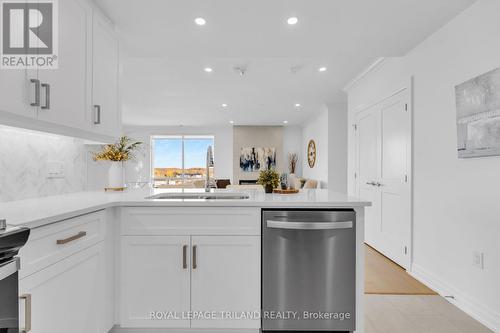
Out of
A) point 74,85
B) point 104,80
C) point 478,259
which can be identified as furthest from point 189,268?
point 478,259

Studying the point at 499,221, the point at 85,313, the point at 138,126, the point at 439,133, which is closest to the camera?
the point at 85,313

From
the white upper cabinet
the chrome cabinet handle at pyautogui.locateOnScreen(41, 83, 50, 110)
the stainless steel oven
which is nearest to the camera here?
the stainless steel oven

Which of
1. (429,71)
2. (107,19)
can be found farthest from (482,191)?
(107,19)

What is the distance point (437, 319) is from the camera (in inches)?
84.7

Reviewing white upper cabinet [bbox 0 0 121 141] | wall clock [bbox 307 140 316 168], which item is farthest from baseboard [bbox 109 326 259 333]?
wall clock [bbox 307 140 316 168]

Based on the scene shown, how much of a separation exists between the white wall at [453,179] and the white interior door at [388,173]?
0.61ft

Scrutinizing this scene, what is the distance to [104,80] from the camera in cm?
217

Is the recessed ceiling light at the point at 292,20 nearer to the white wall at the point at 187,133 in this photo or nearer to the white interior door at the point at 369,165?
the white interior door at the point at 369,165

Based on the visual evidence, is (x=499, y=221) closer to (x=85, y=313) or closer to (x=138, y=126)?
(x=85, y=313)

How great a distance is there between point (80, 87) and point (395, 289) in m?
3.23

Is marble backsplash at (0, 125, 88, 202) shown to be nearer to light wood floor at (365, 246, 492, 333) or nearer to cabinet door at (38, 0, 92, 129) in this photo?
cabinet door at (38, 0, 92, 129)

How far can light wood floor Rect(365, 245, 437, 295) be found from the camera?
8.68 ft

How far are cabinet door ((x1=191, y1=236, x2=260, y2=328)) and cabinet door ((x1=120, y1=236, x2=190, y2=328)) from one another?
3.0 inches

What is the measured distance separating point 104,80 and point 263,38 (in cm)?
157
